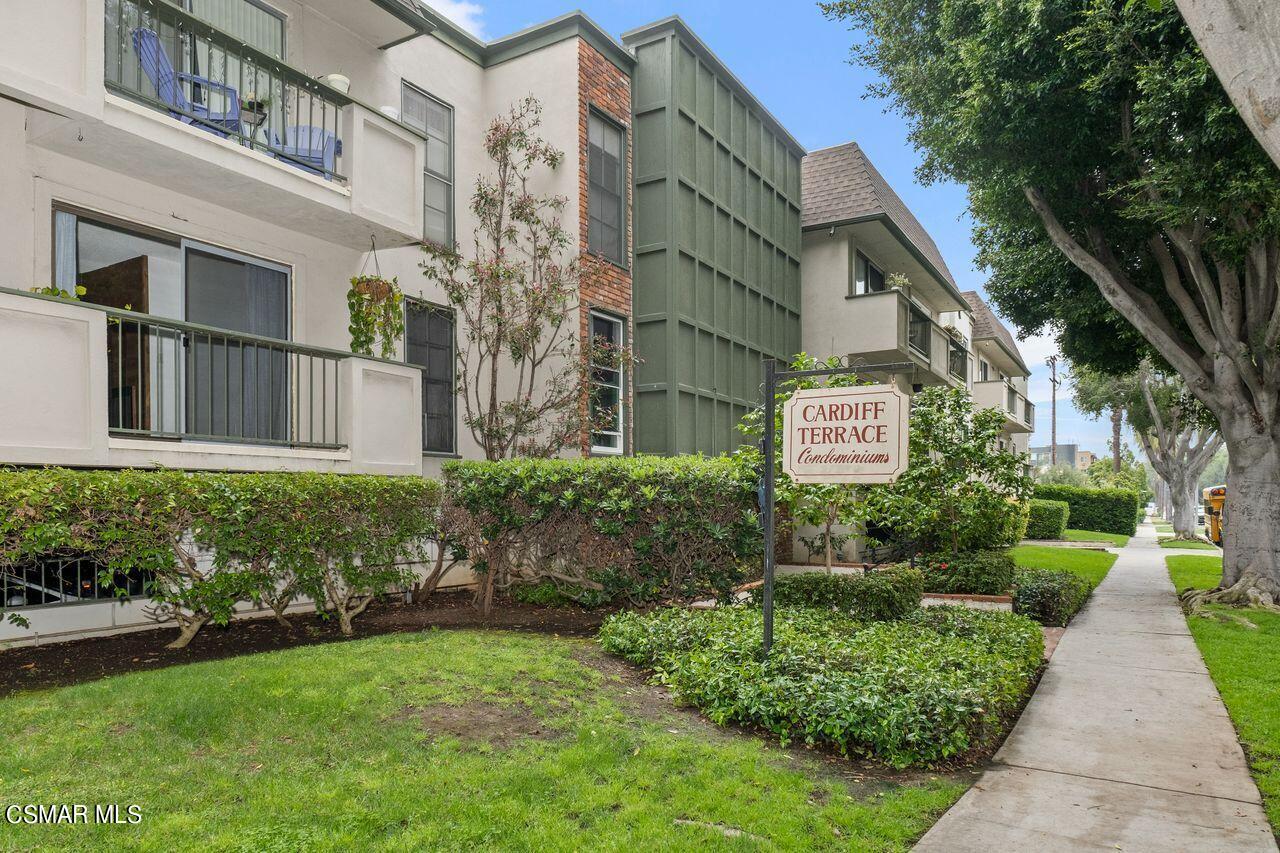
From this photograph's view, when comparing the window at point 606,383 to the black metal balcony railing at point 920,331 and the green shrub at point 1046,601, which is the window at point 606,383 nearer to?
the green shrub at point 1046,601

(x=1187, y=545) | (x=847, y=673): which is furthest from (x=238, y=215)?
(x=1187, y=545)

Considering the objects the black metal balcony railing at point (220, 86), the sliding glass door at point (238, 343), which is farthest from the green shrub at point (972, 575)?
the black metal balcony railing at point (220, 86)

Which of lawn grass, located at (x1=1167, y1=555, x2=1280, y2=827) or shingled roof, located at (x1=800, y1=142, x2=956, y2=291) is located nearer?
lawn grass, located at (x1=1167, y1=555, x2=1280, y2=827)

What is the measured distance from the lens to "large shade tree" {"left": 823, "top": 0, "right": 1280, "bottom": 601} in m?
9.66

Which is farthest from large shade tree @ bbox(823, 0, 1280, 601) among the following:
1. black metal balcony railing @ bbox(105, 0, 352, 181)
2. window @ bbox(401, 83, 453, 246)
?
black metal balcony railing @ bbox(105, 0, 352, 181)

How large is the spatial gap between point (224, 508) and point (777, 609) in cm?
514

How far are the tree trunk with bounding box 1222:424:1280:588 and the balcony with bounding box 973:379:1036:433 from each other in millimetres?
10955

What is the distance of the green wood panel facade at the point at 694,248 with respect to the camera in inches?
524

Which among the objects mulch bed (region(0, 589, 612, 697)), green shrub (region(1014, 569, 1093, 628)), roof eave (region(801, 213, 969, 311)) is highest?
roof eave (region(801, 213, 969, 311))

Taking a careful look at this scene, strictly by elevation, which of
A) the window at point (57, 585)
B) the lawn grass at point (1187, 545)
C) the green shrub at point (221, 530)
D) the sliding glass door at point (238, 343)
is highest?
→ the sliding glass door at point (238, 343)

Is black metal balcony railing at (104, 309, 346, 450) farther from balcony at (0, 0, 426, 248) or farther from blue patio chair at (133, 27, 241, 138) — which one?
blue patio chair at (133, 27, 241, 138)

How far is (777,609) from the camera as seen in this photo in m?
8.08

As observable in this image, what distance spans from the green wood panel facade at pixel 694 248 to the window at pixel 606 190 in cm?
36

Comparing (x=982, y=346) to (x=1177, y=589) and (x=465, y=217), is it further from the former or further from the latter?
(x=465, y=217)
